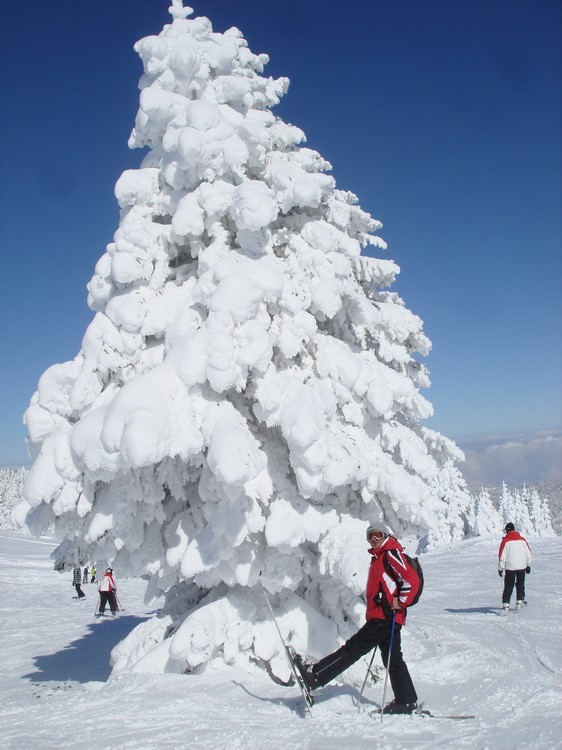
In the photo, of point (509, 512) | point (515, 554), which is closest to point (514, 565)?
point (515, 554)

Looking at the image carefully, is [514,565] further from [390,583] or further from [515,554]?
[390,583]

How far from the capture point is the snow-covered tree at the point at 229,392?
661 centimetres

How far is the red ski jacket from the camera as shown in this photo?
4863 millimetres

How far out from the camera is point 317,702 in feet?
17.0

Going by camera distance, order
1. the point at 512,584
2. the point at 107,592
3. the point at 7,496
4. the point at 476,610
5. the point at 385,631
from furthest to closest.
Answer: the point at 7,496 < the point at 107,592 < the point at 476,610 < the point at 512,584 < the point at 385,631

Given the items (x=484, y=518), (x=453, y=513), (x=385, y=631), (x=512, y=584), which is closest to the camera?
(x=385, y=631)

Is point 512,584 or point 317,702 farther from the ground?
point 512,584

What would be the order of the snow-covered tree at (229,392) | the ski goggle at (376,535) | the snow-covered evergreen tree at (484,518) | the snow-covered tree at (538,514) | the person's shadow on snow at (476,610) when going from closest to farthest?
1. the ski goggle at (376,535)
2. the snow-covered tree at (229,392)
3. the person's shadow on snow at (476,610)
4. the snow-covered evergreen tree at (484,518)
5. the snow-covered tree at (538,514)

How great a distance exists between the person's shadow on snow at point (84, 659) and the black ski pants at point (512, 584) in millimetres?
7662

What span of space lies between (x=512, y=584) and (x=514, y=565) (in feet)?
1.21

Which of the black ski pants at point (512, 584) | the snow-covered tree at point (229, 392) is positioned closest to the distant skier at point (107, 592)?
the snow-covered tree at point (229, 392)

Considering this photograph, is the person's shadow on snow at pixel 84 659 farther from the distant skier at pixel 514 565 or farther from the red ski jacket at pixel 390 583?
the distant skier at pixel 514 565

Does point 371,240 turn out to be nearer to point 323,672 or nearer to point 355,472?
point 355,472

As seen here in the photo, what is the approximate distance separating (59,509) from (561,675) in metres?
6.47
